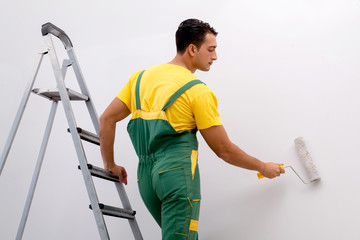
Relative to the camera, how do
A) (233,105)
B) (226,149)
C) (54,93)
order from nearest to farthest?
1. (226,149)
2. (54,93)
3. (233,105)

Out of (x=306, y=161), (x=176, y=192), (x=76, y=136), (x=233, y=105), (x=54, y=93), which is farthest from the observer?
(x=233, y=105)

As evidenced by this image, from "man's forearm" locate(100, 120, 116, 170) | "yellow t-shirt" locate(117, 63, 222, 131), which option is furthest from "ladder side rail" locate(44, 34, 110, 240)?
"yellow t-shirt" locate(117, 63, 222, 131)

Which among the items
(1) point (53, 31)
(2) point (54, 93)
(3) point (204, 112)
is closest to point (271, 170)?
(3) point (204, 112)

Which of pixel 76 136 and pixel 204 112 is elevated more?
pixel 204 112

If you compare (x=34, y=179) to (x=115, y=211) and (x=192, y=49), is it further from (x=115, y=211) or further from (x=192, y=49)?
(x=192, y=49)

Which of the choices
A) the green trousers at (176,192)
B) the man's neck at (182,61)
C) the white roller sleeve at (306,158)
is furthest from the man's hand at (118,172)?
the white roller sleeve at (306,158)

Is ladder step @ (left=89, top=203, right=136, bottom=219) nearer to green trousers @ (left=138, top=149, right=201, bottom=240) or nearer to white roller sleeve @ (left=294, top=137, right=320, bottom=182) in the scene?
green trousers @ (left=138, top=149, right=201, bottom=240)

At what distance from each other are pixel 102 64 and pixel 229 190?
1.16 metres

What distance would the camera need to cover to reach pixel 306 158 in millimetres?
2131

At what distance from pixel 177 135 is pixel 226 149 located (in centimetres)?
22

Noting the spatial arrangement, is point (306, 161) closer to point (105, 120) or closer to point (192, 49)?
point (192, 49)

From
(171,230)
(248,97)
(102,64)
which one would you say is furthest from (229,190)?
(102,64)

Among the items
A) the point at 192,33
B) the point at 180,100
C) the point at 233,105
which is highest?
the point at 192,33

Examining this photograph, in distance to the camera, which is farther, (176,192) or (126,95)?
(126,95)
